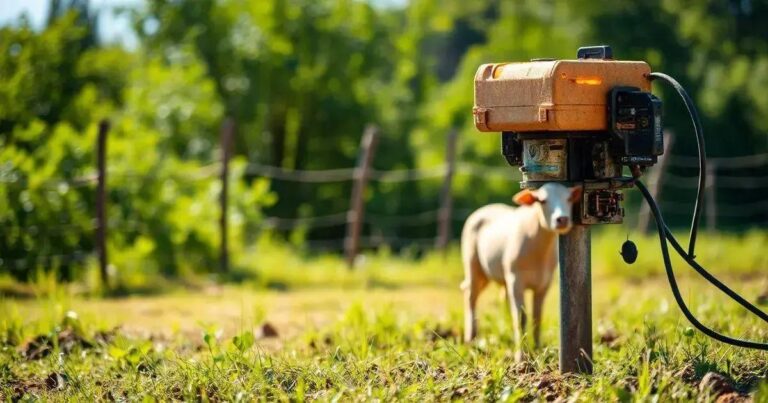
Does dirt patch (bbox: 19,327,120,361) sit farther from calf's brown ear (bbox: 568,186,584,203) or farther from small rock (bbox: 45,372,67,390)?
calf's brown ear (bbox: 568,186,584,203)

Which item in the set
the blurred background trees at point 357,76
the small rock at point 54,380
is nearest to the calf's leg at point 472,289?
the small rock at point 54,380

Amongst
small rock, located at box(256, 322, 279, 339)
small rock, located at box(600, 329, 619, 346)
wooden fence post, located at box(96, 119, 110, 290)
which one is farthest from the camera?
wooden fence post, located at box(96, 119, 110, 290)

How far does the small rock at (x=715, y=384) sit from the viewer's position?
4.23 meters

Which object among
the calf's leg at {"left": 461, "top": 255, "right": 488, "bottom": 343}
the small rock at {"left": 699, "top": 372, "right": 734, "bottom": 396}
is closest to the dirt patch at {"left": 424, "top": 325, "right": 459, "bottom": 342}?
the calf's leg at {"left": 461, "top": 255, "right": 488, "bottom": 343}

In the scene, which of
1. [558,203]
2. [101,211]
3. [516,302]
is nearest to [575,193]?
[558,203]

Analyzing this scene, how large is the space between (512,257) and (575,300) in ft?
4.26

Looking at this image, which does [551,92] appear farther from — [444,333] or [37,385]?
[37,385]

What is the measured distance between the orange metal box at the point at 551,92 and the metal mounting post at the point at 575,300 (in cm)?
55

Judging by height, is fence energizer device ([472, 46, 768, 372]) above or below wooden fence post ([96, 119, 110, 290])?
above

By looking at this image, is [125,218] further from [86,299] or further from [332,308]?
[332,308]

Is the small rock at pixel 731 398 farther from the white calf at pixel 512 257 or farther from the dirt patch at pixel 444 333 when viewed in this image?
the dirt patch at pixel 444 333

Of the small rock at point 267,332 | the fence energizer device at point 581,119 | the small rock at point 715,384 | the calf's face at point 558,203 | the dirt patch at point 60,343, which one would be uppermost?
the fence energizer device at point 581,119

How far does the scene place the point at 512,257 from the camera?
5.93m

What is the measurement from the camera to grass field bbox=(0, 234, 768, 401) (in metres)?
4.35
